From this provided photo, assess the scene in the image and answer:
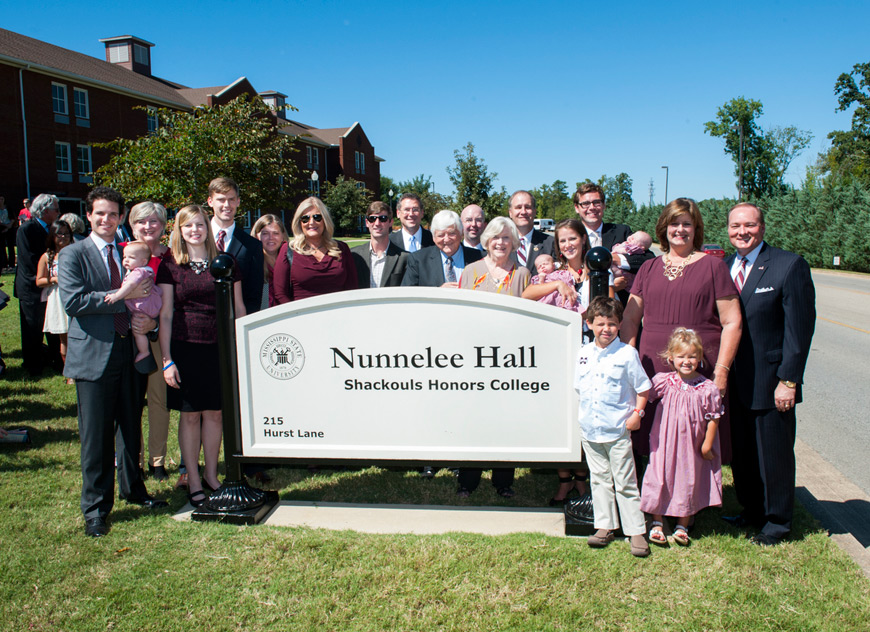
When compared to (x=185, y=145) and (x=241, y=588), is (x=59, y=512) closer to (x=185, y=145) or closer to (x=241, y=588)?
(x=241, y=588)

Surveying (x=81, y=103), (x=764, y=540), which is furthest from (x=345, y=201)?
(x=764, y=540)

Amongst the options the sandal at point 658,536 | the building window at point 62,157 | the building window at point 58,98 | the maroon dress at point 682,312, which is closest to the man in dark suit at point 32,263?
the maroon dress at point 682,312

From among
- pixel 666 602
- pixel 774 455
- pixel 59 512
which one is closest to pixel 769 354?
pixel 774 455

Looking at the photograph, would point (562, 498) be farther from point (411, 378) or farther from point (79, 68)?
point (79, 68)

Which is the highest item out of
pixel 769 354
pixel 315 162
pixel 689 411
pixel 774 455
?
pixel 315 162

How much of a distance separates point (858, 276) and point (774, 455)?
22.8m

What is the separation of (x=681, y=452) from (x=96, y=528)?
132 inches

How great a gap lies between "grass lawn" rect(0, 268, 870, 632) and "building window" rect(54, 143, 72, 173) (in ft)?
102

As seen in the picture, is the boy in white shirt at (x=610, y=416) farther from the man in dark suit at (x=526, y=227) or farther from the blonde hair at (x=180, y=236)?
the blonde hair at (x=180, y=236)

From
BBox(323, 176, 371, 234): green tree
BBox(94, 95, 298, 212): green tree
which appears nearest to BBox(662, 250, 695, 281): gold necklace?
BBox(94, 95, 298, 212): green tree

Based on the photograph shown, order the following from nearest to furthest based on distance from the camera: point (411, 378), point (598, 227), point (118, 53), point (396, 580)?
point (396, 580)
point (411, 378)
point (598, 227)
point (118, 53)

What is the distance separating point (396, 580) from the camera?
3141 mm

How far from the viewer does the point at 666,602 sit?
2.93 meters

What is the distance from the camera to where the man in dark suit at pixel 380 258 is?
505cm
